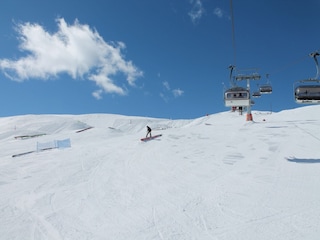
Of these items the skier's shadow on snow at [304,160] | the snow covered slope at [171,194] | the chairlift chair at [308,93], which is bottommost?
the snow covered slope at [171,194]

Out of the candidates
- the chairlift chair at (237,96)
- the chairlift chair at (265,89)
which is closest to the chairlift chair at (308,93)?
the chairlift chair at (237,96)

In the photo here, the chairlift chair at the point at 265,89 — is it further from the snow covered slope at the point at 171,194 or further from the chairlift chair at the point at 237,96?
the snow covered slope at the point at 171,194

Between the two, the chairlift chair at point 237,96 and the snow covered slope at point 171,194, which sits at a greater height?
the chairlift chair at point 237,96

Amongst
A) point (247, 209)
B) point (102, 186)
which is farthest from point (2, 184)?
point (247, 209)

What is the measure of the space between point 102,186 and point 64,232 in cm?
356

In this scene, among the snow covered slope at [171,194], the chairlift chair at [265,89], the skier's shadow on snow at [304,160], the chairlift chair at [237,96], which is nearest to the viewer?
the snow covered slope at [171,194]

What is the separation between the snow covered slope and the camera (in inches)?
232

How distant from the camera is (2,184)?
1051cm

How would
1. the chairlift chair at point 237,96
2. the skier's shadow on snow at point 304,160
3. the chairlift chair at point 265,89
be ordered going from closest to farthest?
the skier's shadow on snow at point 304,160 → the chairlift chair at point 237,96 → the chairlift chair at point 265,89

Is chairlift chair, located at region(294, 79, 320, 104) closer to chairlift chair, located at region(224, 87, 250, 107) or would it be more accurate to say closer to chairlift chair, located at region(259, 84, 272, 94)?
chairlift chair, located at region(224, 87, 250, 107)

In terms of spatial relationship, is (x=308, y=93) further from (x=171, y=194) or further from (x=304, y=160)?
(x=171, y=194)

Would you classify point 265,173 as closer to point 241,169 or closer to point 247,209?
point 241,169

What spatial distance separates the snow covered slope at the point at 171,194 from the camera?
590cm

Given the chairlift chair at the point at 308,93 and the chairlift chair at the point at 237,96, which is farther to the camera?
the chairlift chair at the point at 237,96
